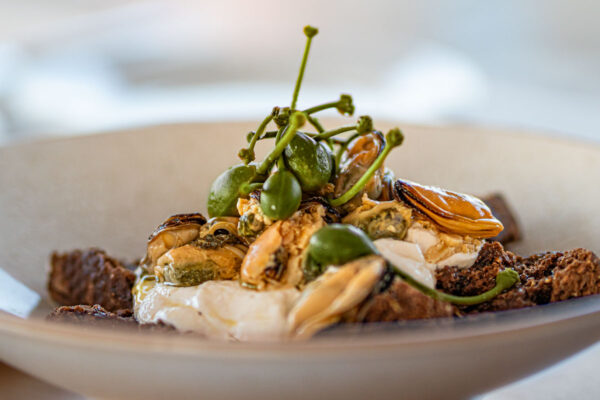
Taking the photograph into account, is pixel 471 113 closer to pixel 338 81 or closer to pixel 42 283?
pixel 338 81

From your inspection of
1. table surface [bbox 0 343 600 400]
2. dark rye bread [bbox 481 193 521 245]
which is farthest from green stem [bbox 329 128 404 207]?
dark rye bread [bbox 481 193 521 245]

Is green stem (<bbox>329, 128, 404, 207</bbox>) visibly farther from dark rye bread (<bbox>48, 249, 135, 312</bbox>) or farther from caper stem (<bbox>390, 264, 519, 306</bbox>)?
dark rye bread (<bbox>48, 249, 135, 312</bbox>)

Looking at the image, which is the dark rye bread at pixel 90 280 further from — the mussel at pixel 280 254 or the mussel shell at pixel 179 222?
the mussel at pixel 280 254

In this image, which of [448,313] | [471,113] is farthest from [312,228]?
[471,113]

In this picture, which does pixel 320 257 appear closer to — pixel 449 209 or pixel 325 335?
pixel 325 335

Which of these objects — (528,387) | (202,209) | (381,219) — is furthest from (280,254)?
(202,209)

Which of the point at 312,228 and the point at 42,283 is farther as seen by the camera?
the point at 42,283
